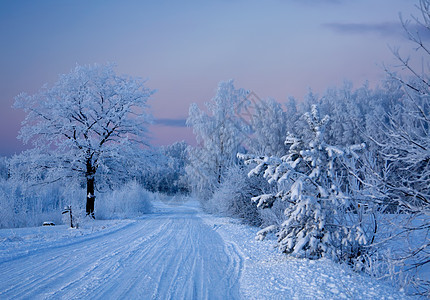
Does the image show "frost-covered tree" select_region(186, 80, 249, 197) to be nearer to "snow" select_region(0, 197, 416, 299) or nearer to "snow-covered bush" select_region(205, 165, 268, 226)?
"snow-covered bush" select_region(205, 165, 268, 226)

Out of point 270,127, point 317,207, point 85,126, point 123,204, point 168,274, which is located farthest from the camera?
point 270,127

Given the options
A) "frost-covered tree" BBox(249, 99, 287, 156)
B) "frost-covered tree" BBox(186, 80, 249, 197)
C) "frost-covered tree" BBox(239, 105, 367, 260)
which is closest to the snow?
"frost-covered tree" BBox(239, 105, 367, 260)

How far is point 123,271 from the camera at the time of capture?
6344 mm

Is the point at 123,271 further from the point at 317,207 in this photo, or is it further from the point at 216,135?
the point at 216,135

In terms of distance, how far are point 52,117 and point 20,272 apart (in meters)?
14.7

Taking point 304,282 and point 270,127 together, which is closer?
point 304,282

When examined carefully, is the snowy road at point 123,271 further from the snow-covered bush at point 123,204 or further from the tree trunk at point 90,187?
the snow-covered bush at point 123,204

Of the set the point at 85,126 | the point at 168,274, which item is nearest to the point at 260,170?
the point at 168,274

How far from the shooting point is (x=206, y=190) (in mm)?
29516

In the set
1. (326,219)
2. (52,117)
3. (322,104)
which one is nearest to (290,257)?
(326,219)

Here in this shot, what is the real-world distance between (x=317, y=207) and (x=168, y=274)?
357cm

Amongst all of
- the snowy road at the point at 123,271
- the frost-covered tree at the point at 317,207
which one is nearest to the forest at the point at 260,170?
the frost-covered tree at the point at 317,207

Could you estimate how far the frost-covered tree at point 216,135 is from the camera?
3025cm

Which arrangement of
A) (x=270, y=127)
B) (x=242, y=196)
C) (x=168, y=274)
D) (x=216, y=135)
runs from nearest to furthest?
(x=168, y=274)
(x=242, y=196)
(x=216, y=135)
(x=270, y=127)
